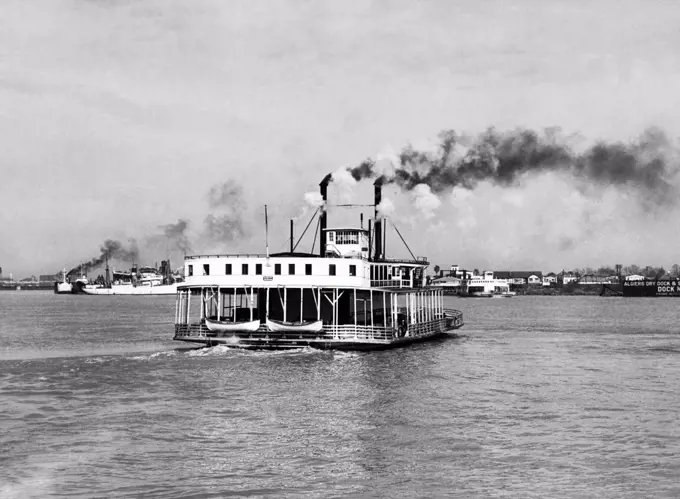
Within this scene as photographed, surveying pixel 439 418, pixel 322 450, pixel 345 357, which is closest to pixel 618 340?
pixel 345 357

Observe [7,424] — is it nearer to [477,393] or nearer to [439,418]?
[439,418]

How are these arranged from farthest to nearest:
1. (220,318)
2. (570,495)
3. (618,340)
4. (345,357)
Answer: (618,340) < (220,318) < (345,357) < (570,495)

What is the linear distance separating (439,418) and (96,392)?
56.7 ft

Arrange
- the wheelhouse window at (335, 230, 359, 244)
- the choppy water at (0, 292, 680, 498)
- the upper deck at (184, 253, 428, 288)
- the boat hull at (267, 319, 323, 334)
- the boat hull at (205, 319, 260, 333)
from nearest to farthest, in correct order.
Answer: the choppy water at (0, 292, 680, 498)
the boat hull at (267, 319, 323, 334)
the boat hull at (205, 319, 260, 333)
the upper deck at (184, 253, 428, 288)
the wheelhouse window at (335, 230, 359, 244)

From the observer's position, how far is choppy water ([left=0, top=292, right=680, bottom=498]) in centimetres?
2481

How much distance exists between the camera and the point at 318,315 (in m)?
56.8

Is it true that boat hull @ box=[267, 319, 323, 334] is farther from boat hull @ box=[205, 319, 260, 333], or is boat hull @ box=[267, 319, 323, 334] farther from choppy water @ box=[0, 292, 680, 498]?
choppy water @ box=[0, 292, 680, 498]

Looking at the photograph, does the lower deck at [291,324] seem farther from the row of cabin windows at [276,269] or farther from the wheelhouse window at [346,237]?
the wheelhouse window at [346,237]

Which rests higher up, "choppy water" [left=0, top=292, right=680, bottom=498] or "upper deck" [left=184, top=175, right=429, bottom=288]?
"upper deck" [left=184, top=175, right=429, bottom=288]

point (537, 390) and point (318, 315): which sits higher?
point (318, 315)

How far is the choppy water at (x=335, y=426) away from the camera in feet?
81.4

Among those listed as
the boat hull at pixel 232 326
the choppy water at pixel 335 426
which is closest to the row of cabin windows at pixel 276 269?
the boat hull at pixel 232 326

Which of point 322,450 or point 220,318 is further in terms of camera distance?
point 220,318

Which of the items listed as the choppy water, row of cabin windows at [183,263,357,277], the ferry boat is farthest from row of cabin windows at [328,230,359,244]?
the choppy water
